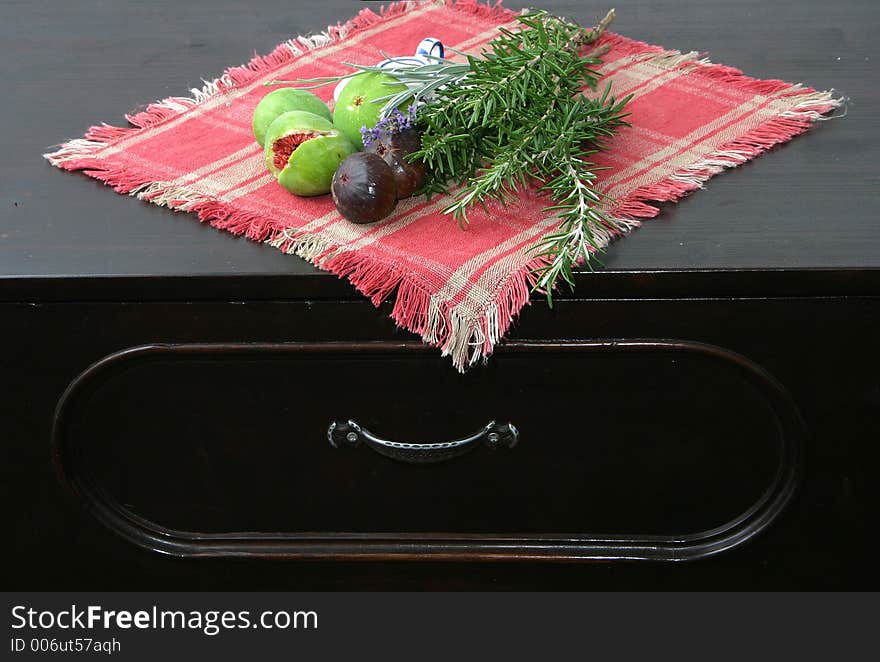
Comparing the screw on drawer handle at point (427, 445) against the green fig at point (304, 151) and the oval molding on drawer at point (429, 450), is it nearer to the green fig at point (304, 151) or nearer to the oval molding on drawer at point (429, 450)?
the oval molding on drawer at point (429, 450)

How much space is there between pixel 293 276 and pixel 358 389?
106mm

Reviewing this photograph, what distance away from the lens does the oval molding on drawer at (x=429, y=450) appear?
689 mm

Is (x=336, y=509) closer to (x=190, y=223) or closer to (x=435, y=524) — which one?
(x=435, y=524)

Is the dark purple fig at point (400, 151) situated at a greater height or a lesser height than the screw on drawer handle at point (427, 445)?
greater

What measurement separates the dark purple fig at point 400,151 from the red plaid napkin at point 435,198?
0.02 m

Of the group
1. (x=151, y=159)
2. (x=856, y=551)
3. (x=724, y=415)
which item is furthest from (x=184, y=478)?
(x=856, y=551)

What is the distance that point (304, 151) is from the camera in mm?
658

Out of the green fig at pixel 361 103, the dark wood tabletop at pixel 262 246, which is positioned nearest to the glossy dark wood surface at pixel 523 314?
the dark wood tabletop at pixel 262 246

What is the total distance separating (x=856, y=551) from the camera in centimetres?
75

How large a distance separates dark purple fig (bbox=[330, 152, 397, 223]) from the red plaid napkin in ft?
0.06

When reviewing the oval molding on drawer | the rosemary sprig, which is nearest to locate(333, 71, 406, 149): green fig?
the rosemary sprig

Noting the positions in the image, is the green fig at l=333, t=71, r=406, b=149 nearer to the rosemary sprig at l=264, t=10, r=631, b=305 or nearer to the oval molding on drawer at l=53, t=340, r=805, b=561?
the rosemary sprig at l=264, t=10, r=631, b=305

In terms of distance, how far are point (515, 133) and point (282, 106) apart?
0.54 feet

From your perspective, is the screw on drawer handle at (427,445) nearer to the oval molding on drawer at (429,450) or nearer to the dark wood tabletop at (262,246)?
the oval molding on drawer at (429,450)
